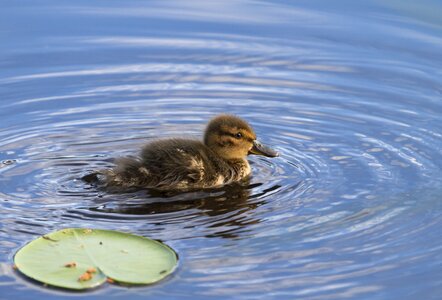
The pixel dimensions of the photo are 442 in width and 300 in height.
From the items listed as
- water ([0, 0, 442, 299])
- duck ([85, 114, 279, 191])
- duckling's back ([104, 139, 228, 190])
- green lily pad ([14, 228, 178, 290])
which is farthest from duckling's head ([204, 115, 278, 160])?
green lily pad ([14, 228, 178, 290])

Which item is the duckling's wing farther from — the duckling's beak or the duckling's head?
the duckling's beak

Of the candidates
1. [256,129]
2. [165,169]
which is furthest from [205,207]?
[256,129]

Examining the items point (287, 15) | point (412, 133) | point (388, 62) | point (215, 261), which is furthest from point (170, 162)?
point (287, 15)

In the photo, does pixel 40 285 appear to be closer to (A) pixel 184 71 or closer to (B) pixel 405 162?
(B) pixel 405 162

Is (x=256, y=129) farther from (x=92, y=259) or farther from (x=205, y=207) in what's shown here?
(x=92, y=259)

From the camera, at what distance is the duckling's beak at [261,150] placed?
859cm

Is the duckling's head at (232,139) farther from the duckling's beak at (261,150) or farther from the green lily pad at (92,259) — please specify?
the green lily pad at (92,259)

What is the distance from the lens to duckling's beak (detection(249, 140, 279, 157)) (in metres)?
8.59

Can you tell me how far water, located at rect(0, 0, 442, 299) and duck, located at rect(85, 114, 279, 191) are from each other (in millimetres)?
136

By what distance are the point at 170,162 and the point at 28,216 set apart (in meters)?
1.27

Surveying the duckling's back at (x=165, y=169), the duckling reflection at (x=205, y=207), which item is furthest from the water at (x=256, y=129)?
the duckling's back at (x=165, y=169)

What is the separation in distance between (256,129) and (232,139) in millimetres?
703

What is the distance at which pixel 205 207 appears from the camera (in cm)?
768

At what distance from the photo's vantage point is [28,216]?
726 cm
